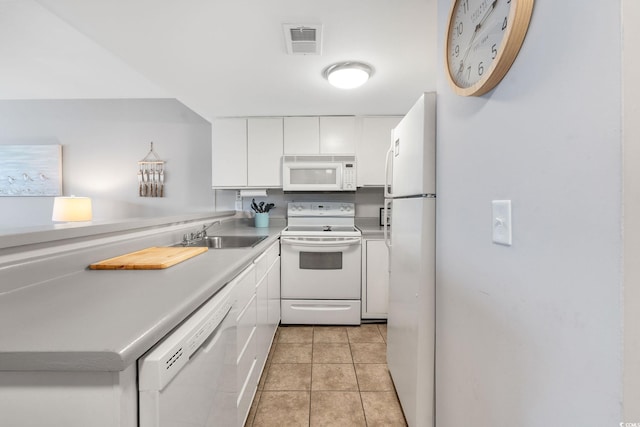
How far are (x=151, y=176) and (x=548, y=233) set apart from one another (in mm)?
3938

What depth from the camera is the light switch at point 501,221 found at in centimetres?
72

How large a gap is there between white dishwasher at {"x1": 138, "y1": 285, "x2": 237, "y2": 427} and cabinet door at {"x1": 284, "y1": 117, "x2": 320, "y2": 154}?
79.9 inches

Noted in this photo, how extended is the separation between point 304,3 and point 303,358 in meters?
2.25

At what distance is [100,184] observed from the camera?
3.47 metres

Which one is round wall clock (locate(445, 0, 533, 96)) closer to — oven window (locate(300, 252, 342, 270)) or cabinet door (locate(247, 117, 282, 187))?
oven window (locate(300, 252, 342, 270))

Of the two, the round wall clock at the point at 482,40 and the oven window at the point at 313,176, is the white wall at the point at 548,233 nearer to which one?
the round wall clock at the point at 482,40

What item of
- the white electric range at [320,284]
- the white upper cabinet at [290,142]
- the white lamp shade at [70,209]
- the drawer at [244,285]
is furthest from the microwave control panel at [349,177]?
the white lamp shade at [70,209]

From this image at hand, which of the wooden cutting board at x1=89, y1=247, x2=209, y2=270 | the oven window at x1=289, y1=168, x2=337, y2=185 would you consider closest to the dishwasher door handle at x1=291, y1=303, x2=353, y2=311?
the oven window at x1=289, y1=168, x2=337, y2=185

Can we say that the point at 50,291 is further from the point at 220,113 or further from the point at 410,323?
the point at 220,113

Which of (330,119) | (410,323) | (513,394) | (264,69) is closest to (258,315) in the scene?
(410,323)

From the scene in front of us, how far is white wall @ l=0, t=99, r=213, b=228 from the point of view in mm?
3434

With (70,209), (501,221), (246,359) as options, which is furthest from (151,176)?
(501,221)

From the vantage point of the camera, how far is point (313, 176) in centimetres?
281

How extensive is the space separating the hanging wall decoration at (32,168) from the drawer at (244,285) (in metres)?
3.56
